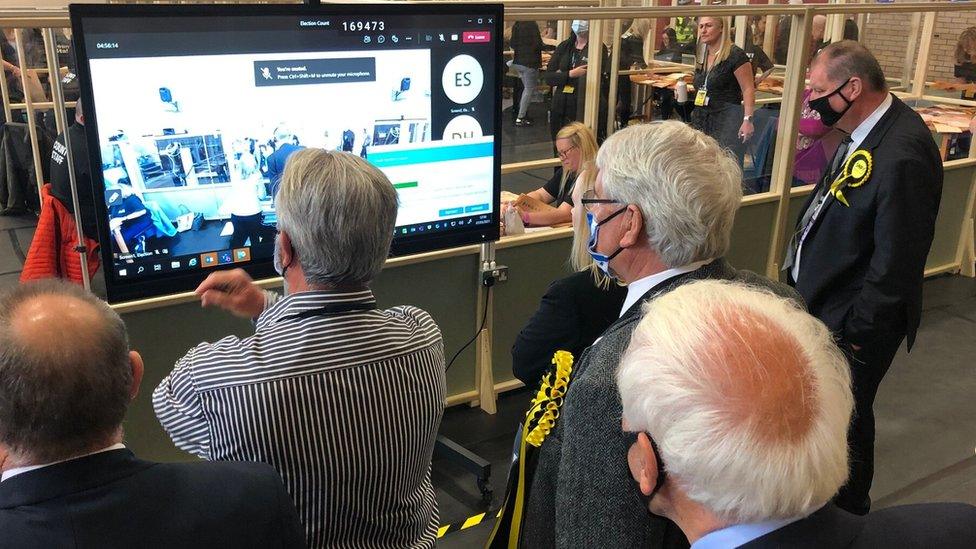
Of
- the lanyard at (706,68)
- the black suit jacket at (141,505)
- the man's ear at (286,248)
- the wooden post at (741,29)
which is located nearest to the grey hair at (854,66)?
the man's ear at (286,248)

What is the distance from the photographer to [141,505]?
3.65 ft

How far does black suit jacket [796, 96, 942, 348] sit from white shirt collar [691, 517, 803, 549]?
73.7 inches

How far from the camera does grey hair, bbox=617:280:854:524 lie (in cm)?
98

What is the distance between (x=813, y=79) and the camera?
Result: 2.88m

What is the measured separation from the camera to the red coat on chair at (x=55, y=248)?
2789 mm

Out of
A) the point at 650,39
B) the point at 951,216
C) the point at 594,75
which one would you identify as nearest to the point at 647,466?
the point at 594,75

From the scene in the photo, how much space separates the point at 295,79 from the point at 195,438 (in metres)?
1.28

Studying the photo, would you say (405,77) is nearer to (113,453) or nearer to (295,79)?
(295,79)

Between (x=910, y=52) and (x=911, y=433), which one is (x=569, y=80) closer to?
(x=910, y=52)

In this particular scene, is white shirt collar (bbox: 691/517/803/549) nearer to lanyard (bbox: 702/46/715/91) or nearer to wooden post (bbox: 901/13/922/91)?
lanyard (bbox: 702/46/715/91)

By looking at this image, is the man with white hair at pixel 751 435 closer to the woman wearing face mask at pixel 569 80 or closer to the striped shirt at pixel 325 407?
the striped shirt at pixel 325 407

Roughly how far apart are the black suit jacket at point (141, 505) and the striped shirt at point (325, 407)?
0.57 ft

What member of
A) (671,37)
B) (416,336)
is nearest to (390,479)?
(416,336)

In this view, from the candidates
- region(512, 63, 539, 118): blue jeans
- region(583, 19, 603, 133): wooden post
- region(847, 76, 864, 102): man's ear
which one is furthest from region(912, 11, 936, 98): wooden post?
region(847, 76, 864, 102): man's ear
